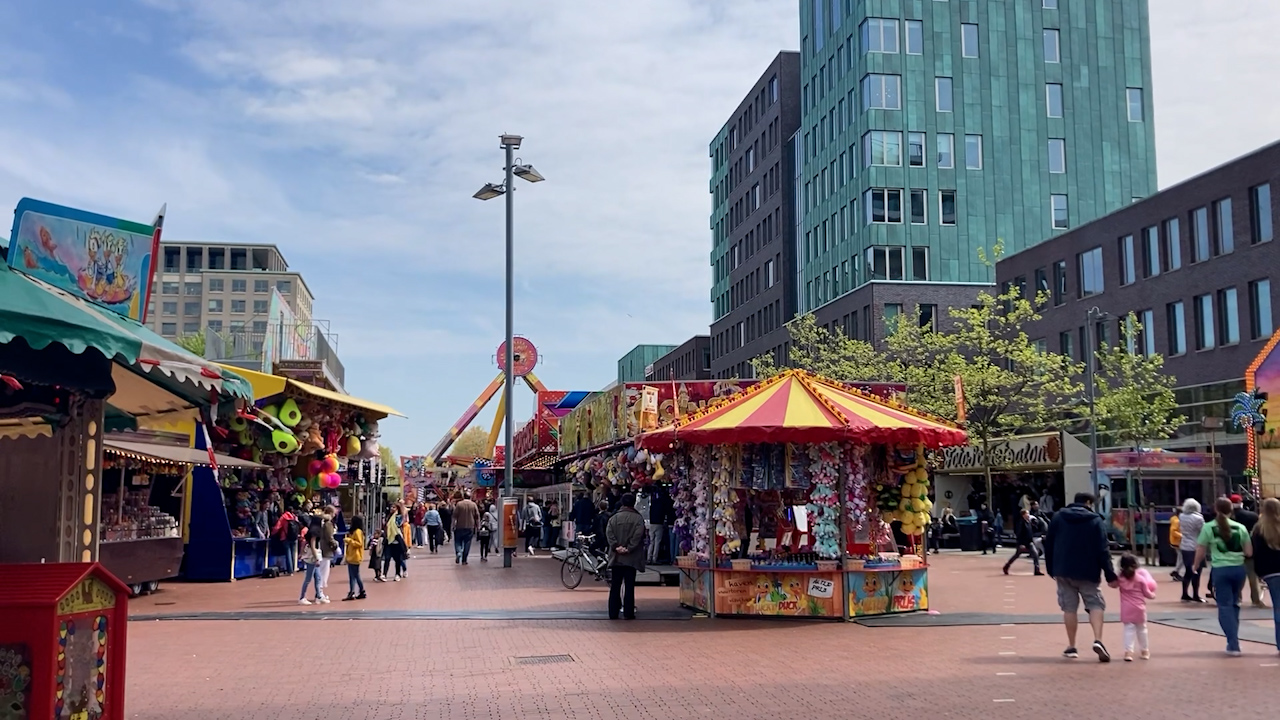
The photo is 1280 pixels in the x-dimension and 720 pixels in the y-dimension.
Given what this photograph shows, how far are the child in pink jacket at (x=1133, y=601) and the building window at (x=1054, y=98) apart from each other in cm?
6030

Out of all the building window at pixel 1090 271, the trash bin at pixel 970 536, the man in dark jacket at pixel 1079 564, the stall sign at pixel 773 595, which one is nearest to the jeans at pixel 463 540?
the stall sign at pixel 773 595

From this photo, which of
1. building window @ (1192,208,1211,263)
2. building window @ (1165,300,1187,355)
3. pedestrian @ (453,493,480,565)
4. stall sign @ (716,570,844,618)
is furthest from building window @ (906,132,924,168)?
stall sign @ (716,570,844,618)

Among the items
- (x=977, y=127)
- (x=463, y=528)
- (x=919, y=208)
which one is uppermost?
(x=977, y=127)

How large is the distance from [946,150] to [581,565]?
4982 centimetres

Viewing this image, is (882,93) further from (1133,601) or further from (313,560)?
(1133,601)

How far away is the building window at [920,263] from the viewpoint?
65.4 m

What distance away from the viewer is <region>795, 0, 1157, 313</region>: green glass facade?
6562 cm

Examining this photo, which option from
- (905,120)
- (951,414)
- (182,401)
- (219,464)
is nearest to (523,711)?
(182,401)

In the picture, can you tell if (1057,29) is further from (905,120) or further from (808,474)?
(808,474)

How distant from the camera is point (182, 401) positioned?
9914 millimetres

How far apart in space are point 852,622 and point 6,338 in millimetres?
11689

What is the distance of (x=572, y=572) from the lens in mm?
22266

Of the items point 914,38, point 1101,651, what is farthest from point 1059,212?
point 1101,651

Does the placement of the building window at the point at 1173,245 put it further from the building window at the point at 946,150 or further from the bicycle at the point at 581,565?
the bicycle at the point at 581,565
